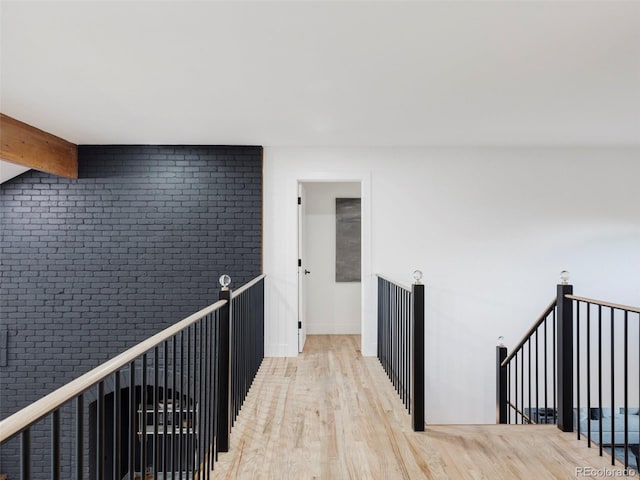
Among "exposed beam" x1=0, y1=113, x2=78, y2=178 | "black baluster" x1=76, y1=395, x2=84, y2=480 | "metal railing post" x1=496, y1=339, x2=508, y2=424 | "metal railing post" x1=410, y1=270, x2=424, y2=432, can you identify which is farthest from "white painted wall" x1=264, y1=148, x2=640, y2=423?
"black baluster" x1=76, y1=395, x2=84, y2=480

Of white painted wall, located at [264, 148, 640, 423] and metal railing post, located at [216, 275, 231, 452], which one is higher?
white painted wall, located at [264, 148, 640, 423]

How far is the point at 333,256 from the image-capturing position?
650 centimetres

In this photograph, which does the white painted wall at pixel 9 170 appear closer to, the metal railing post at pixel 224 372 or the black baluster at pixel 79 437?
the metal railing post at pixel 224 372

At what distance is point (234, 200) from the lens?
16.6ft

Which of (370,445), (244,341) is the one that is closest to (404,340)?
(370,445)

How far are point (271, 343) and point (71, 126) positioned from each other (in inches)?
118

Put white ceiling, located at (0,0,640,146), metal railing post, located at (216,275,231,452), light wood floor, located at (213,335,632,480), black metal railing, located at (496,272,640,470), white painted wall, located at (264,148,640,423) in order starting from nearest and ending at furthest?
white ceiling, located at (0,0,640,146)
light wood floor, located at (213,335,632,480)
metal railing post, located at (216,275,231,452)
black metal railing, located at (496,272,640,470)
white painted wall, located at (264,148,640,423)

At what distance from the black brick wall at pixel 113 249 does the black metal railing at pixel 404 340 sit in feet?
5.26

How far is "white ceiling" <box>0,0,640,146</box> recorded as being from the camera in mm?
2201

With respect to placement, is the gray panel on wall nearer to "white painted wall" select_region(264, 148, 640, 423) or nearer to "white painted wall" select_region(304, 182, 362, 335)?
"white painted wall" select_region(304, 182, 362, 335)

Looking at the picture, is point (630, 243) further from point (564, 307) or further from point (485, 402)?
point (564, 307)

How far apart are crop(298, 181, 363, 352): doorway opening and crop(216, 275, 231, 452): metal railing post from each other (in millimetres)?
3846

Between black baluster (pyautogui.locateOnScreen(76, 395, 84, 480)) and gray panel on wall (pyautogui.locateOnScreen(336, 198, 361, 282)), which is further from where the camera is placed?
gray panel on wall (pyautogui.locateOnScreen(336, 198, 361, 282))

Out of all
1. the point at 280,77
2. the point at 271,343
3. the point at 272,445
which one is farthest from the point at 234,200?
the point at 272,445
